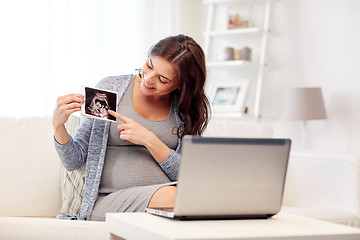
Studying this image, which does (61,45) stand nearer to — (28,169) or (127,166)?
(28,169)

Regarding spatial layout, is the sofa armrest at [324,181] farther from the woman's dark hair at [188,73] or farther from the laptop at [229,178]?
the laptop at [229,178]

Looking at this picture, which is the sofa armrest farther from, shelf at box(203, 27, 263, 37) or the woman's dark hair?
shelf at box(203, 27, 263, 37)

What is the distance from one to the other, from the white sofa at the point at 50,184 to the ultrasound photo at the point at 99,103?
0.35 metres

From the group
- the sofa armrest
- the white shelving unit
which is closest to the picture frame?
the white shelving unit

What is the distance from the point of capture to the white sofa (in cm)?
167

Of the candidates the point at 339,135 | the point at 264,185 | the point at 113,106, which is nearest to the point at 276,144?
the point at 264,185

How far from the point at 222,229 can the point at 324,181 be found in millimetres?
1474

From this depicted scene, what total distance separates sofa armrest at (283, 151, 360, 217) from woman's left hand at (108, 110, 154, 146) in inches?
39.9

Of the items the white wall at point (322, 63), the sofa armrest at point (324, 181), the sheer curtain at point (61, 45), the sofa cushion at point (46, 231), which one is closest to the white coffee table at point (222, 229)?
the sofa cushion at point (46, 231)

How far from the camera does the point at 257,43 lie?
425 cm

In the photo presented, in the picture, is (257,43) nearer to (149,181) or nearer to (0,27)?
(0,27)

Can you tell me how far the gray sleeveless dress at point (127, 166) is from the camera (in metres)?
1.84

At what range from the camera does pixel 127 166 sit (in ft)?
6.22

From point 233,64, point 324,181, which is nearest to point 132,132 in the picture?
point 324,181
